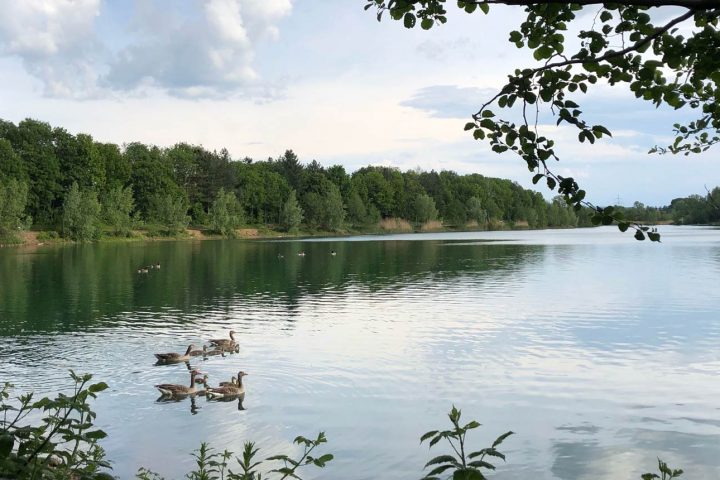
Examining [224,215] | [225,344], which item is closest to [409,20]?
[225,344]

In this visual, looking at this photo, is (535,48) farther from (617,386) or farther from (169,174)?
(169,174)

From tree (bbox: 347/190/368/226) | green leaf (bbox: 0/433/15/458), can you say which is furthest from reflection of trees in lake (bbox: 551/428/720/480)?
tree (bbox: 347/190/368/226)

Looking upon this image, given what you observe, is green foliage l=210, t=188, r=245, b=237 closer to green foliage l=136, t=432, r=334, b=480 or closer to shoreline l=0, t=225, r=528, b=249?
shoreline l=0, t=225, r=528, b=249

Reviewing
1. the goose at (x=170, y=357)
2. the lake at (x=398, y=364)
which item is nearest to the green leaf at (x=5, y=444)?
the lake at (x=398, y=364)

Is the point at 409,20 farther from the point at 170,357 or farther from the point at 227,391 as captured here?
the point at 170,357

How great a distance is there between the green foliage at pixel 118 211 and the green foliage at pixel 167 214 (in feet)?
21.3

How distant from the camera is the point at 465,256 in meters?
59.4

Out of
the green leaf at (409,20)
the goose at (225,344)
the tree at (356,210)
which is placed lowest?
the goose at (225,344)

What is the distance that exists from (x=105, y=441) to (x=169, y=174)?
102 meters

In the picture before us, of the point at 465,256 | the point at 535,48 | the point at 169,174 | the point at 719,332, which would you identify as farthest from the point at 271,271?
the point at 169,174

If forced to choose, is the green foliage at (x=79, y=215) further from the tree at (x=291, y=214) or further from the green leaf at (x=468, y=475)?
the green leaf at (x=468, y=475)

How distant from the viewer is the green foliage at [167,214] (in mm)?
97312

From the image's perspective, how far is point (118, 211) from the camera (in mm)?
88438

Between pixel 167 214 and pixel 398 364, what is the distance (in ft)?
280
